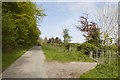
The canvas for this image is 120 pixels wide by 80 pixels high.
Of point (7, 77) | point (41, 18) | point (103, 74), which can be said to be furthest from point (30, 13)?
point (103, 74)

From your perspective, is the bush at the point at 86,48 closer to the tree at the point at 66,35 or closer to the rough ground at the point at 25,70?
the rough ground at the point at 25,70

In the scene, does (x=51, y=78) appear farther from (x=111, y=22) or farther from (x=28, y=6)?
(x=28, y=6)

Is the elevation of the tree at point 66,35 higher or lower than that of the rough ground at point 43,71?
higher

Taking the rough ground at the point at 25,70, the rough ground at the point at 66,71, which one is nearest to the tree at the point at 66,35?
the rough ground at the point at 25,70

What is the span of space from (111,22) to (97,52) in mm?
3348

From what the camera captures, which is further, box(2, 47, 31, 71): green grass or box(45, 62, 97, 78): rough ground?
box(2, 47, 31, 71): green grass

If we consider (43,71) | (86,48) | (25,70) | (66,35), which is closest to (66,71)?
(43,71)

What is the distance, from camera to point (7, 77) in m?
12.0

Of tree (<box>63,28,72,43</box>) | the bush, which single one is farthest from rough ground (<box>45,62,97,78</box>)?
tree (<box>63,28,72,43</box>)

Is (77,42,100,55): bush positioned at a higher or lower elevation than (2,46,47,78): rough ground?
higher

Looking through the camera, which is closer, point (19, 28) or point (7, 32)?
point (7, 32)

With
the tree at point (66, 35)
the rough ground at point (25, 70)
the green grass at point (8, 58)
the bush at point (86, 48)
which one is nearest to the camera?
the rough ground at point (25, 70)

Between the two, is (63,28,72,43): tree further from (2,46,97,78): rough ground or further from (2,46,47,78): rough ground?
(2,46,97,78): rough ground

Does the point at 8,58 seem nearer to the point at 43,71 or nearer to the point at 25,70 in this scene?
the point at 25,70
